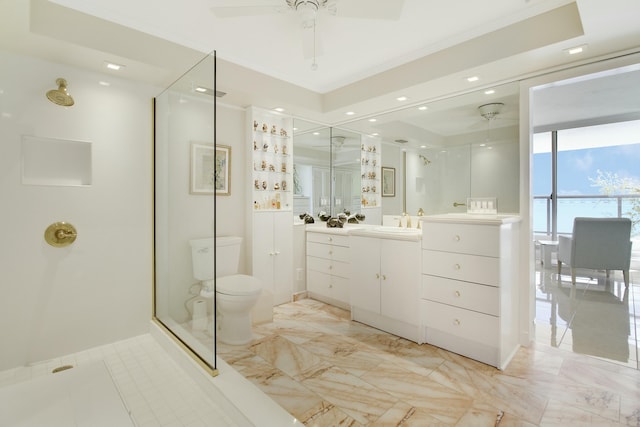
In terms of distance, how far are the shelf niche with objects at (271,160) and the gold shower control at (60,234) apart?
5.08 feet

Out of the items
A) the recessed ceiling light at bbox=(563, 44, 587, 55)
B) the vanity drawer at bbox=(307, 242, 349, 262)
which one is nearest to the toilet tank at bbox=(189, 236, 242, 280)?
the vanity drawer at bbox=(307, 242, 349, 262)

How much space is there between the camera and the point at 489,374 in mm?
2158

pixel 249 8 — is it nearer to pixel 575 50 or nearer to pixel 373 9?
pixel 373 9

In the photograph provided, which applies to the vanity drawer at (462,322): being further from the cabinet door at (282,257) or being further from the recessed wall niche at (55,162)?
the recessed wall niche at (55,162)

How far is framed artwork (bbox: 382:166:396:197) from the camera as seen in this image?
345cm

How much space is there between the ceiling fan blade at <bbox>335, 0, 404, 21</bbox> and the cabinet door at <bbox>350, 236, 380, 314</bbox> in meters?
1.80

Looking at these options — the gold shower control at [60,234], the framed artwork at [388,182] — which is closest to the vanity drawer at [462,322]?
the framed artwork at [388,182]

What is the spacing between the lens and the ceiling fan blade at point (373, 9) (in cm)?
167

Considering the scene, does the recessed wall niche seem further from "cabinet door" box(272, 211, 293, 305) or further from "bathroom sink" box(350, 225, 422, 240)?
→ "bathroom sink" box(350, 225, 422, 240)

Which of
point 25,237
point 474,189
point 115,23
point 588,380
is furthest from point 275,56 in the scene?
point 588,380

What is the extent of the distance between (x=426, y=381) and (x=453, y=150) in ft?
6.58

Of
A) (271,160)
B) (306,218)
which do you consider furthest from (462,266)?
(271,160)

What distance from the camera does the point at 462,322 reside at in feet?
7.87

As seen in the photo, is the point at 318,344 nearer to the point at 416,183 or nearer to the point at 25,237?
the point at 416,183
